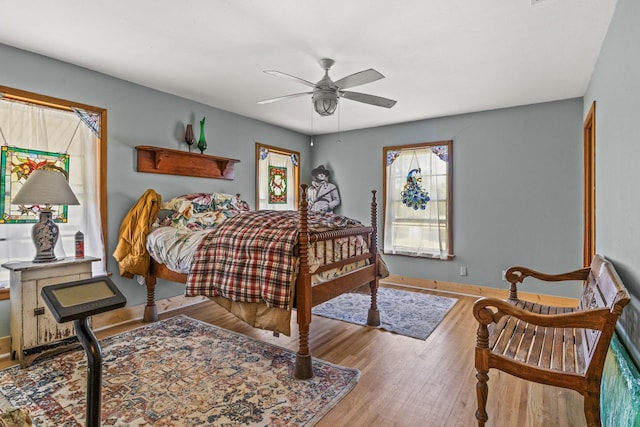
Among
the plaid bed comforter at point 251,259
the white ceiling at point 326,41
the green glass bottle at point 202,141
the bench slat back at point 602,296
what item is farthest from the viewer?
the green glass bottle at point 202,141

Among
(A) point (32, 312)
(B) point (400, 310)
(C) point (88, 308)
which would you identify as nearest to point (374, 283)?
(B) point (400, 310)

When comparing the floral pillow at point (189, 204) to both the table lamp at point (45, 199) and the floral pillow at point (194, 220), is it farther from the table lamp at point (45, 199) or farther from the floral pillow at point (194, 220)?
the table lamp at point (45, 199)

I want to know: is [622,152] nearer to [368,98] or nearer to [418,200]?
[368,98]

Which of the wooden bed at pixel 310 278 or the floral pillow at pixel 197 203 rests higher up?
the floral pillow at pixel 197 203

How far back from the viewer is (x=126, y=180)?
11.2ft

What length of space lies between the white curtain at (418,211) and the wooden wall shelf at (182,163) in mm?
2413

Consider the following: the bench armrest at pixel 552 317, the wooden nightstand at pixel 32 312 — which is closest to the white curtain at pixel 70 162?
the wooden nightstand at pixel 32 312

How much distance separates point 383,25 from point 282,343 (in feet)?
8.63

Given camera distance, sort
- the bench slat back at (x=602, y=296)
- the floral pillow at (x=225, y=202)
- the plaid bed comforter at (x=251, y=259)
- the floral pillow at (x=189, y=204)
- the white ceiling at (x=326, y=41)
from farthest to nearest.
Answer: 1. the floral pillow at (x=225, y=202)
2. the floral pillow at (x=189, y=204)
3. the plaid bed comforter at (x=251, y=259)
4. the white ceiling at (x=326, y=41)
5. the bench slat back at (x=602, y=296)

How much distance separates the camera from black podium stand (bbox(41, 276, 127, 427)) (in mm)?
997

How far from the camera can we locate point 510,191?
4.19 metres

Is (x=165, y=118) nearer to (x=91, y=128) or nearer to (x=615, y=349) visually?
(x=91, y=128)

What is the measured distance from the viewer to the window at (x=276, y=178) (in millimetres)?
5016

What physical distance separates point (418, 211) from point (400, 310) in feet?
5.62
